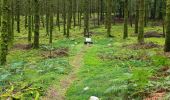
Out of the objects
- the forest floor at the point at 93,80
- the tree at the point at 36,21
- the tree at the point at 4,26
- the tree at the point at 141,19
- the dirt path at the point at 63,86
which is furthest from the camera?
the tree at the point at 36,21

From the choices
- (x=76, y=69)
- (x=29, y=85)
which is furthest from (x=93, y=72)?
(x=29, y=85)

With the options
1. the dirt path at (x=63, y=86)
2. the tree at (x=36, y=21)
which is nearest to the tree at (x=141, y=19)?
the tree at (x=36, y=21)

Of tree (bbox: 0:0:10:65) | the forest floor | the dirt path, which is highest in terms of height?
tree (bbox: 0:0:10:65)

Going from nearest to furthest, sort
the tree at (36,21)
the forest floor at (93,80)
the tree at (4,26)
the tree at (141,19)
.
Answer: the forest floor at (93,80), the tree at (4,26), the tree at (141,19), the tree at (36,21)

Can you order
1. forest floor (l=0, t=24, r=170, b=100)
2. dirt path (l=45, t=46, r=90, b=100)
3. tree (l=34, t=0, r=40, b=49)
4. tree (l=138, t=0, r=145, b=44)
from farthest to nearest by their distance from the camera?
tree (l=34, t=0, r=40, b=49) → tree (l=138, t=0, r=145, b=44) → dirt path (l=45, t=46, r=90, b=100) → forest floor (l=0, t=24, r=170, b=100)

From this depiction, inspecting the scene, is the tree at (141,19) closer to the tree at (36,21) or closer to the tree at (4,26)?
the tree at (36,21)

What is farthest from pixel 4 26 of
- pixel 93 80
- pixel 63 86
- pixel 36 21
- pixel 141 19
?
pixel 141 19

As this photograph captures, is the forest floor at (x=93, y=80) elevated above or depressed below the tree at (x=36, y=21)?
below

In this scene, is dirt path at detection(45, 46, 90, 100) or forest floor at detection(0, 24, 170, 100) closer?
forest floor at detection(0, 24, 170, 100)

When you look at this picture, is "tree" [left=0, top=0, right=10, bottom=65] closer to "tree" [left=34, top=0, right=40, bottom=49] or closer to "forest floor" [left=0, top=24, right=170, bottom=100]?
"forest floor" [left=0, top=24, right=170, bottom=100]

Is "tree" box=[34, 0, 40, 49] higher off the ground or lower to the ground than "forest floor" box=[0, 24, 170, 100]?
higher

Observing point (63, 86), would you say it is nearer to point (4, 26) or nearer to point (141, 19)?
point (4, 26)

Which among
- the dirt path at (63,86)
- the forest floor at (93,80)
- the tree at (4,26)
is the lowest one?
the dirt path at (63,86)

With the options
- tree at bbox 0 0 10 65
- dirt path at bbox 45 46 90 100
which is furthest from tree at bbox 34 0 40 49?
dirt path at bbox 45 46 90 100
